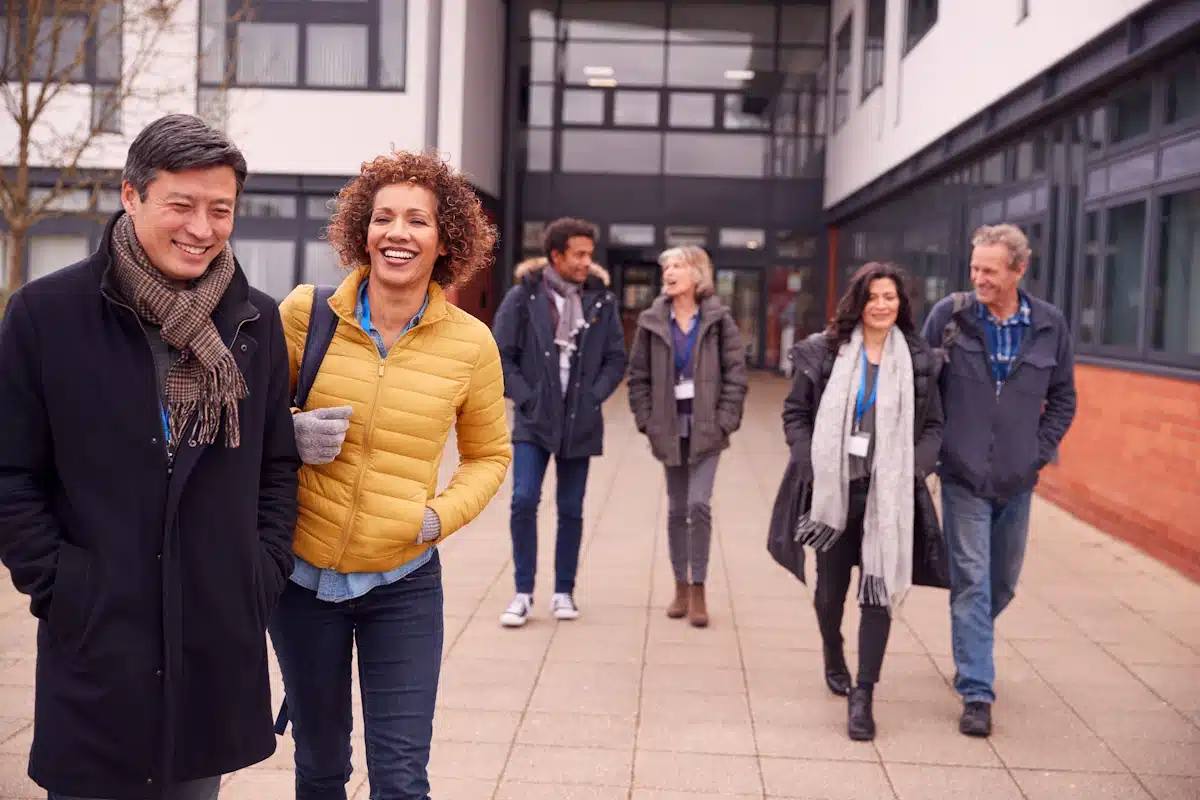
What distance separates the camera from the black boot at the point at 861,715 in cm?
466

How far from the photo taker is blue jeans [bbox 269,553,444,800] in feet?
9.53

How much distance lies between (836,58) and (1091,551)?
726 inches

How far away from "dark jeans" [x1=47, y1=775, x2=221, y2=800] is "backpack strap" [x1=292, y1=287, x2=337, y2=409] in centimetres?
82

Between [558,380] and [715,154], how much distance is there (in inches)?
827

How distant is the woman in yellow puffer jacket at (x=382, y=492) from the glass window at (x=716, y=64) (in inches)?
951

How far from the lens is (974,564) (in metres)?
4.94

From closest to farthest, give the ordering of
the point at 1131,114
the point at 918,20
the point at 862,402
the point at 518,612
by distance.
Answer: the point at 862,402 → the point at 518,612 → the point at 1131,114 → the point at 918,20

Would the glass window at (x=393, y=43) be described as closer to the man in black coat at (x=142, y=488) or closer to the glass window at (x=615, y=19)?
the glass window at (x=615, y=19)

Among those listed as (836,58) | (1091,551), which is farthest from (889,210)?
(1091,551)

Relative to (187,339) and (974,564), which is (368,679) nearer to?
(187,339)

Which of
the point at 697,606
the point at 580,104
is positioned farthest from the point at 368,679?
the point at 580,104

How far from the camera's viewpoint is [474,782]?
13.6 ft

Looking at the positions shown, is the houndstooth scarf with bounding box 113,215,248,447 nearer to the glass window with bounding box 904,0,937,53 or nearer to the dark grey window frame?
the glass window with bounding box 904,0,937,53

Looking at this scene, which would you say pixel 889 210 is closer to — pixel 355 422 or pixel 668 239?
pixel 668 239
